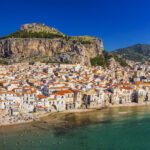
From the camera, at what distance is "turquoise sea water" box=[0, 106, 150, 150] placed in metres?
22.8

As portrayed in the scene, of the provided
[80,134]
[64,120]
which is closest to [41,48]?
[64,120]

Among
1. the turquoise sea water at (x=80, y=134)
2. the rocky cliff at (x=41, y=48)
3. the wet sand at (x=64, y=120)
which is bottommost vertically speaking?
the turquoise sea water at (x=80, y=134)

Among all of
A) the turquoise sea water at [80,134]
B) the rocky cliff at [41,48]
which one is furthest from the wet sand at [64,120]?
the rocky cliff at [41,48]

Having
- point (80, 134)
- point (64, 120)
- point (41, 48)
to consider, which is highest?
point (41, 48)

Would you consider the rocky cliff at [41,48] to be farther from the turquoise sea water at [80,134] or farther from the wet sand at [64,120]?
the turquoise sea water at [80,134]

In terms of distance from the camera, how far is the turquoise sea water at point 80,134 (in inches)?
898

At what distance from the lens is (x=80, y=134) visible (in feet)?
84.0

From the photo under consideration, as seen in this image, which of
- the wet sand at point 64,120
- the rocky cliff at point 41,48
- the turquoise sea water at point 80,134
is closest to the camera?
the turquoise sea water at point 80,134

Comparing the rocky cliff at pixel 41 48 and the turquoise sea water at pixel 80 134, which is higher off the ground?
the rocky cliff at pixel 41 48

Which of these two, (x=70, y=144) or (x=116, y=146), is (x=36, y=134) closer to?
(x=70, y=144)

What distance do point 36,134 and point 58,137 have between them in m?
2.96

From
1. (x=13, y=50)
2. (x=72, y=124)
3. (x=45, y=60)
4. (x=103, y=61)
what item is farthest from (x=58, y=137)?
(x=103, y=61)

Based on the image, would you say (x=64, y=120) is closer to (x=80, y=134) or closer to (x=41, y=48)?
(x=80, y=134)

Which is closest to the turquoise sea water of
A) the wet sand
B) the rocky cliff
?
the wet sand
